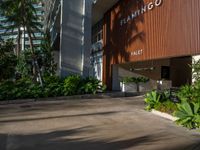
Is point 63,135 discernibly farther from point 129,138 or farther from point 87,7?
point 87,7

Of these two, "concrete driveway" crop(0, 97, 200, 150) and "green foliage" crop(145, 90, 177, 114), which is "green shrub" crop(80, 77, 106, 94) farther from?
"green foliage" crop(145, 90, 177, 114)

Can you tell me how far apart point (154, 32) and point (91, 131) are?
9852mm

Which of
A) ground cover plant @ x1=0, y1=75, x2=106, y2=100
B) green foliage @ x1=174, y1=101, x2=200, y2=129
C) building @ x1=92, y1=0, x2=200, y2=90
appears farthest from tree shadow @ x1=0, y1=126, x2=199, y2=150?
ground cover plant @ x1=0, y1=75, x2=106, y2=100

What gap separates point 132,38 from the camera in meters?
24.2

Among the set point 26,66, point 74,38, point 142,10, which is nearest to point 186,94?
point 142,10

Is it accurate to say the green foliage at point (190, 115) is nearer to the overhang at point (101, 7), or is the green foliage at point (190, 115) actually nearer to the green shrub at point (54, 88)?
the green shrub at point (54, 88)

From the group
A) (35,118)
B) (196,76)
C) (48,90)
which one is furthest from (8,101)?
(196,76)

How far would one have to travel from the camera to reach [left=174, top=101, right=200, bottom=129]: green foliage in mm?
12133

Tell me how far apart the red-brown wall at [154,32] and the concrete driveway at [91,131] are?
11.5ft

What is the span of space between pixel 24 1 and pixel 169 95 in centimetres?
1735

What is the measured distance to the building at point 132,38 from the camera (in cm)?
1719

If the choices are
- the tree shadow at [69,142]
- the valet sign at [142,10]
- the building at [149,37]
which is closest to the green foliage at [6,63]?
the building at [149,37]

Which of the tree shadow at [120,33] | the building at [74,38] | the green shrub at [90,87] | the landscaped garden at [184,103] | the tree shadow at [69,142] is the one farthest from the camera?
the building at [74,38]

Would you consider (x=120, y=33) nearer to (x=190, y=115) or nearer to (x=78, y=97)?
(x=78, y=97)
